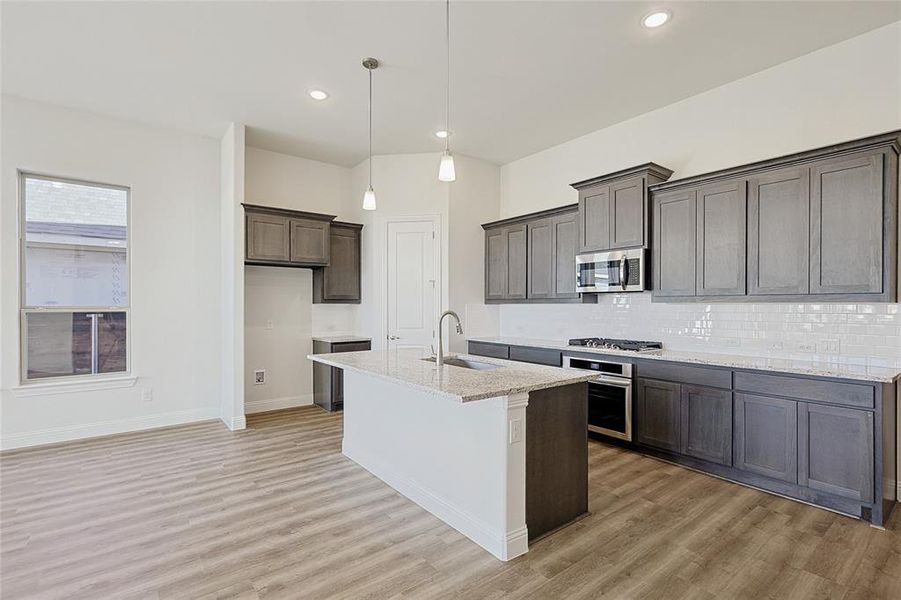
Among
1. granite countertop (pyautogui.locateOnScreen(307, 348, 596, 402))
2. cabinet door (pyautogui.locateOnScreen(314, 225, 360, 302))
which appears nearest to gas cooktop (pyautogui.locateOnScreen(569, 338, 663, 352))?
granite countertop (pyautogui.locateOnScreen(307, 348, 596, 402))

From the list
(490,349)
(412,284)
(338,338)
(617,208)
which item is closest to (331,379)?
(338,338)

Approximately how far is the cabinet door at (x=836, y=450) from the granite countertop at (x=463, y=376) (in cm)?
150

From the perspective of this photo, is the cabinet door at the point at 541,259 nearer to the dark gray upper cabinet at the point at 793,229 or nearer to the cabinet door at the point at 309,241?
the dark gray upper cabinet at the point at 793,229

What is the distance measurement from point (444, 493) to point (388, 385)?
38.1 inches

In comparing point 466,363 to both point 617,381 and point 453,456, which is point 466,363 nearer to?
point 453,456

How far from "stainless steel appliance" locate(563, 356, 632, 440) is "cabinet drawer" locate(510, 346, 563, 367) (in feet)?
0.72

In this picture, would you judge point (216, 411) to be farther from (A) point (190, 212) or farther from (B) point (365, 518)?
(B) point (365, 518)

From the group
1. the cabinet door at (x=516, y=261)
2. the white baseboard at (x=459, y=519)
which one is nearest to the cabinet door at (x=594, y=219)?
the cabinet door at (x=516, y=261)

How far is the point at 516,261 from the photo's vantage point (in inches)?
217

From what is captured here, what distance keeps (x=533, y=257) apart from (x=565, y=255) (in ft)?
1.52

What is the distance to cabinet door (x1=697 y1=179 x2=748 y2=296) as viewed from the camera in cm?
351

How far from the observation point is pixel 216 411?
522cm

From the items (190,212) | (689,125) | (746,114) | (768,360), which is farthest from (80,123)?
(768,360)

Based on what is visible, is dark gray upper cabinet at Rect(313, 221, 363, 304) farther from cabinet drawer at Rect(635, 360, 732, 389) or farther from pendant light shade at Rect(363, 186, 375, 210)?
cabinet drawer at Rect(635, 360, 732, 389)
